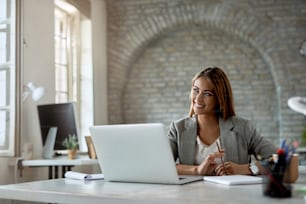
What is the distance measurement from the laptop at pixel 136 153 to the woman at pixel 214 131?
17.3 inches

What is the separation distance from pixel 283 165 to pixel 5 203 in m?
2.83

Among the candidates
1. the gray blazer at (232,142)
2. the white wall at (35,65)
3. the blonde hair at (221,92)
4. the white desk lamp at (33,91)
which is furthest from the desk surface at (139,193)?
the white wall at (35,65)

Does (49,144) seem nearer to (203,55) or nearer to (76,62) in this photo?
(76,62)

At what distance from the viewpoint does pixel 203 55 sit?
5.70 metres

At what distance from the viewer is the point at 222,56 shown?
564 centimetres

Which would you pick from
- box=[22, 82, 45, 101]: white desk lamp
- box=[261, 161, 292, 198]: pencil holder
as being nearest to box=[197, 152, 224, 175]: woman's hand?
box=[261, 161, 292, 198]: pencil holder

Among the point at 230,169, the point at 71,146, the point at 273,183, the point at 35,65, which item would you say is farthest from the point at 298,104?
the point at 35,65

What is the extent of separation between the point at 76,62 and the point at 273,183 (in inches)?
170

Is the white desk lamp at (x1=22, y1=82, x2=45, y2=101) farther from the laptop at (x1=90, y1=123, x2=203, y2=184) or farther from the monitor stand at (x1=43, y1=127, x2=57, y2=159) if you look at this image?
the laptop at (x1=90, y1=123, x2=203, y2=184)

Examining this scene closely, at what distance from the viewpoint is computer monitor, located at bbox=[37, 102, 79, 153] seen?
154 inches

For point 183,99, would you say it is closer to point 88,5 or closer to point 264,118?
point 264,118

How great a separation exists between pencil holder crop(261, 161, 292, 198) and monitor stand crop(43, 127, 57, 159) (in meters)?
2.88

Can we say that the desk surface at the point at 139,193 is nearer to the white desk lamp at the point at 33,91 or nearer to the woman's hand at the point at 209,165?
the woman's hand at the point at 209,165

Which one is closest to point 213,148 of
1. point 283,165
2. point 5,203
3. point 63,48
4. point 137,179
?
point 137,179
